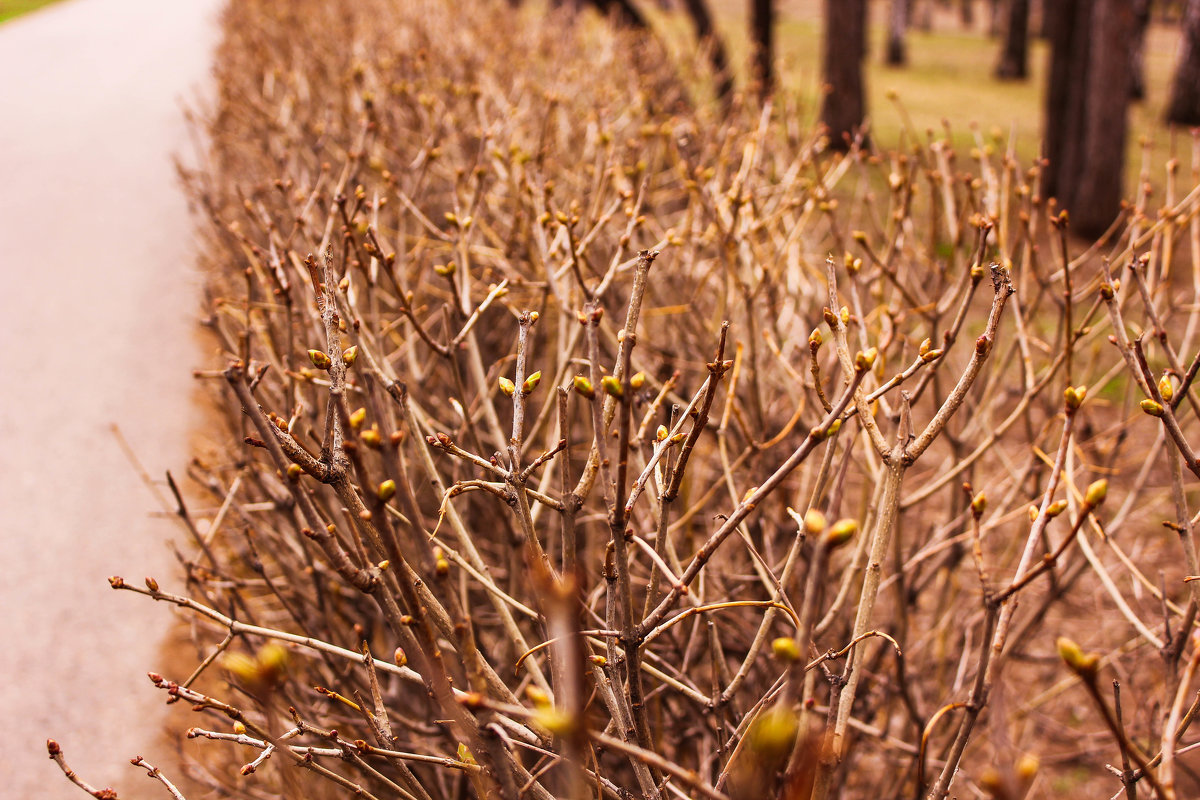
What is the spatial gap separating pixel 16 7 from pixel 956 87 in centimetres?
2656

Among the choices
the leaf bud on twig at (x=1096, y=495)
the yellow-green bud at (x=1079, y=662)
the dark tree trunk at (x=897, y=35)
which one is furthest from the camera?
the dark tree trunk at (x=897, y=35)

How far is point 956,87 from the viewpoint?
17.0 meters

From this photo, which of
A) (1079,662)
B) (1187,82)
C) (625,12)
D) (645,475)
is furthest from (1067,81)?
(1079,662)

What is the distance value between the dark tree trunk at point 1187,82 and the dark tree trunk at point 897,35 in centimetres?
989

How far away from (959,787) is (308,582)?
2.63 m

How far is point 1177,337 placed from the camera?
5.55 meters

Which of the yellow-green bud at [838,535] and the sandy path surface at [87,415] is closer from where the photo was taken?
the yellow-green bud at [838,535]

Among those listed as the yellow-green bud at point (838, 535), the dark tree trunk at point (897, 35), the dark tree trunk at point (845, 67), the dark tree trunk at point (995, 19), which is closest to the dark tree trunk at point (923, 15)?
the dark tree trunk at point (995, 19)

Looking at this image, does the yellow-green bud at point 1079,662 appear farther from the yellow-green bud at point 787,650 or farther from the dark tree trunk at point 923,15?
A: the dark tree trunk at point 923,15

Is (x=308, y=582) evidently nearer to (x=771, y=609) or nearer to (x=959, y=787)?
(x=771, y=609)

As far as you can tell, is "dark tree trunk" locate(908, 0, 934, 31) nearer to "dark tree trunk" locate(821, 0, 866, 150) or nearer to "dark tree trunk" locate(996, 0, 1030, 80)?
"dark tree trunk" locate(996, 0, 1030, 80)

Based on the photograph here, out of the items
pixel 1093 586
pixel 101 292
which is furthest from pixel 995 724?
pixel 101 292

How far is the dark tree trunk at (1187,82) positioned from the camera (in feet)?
36.1

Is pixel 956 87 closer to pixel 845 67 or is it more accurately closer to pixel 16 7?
pixel 845 67
